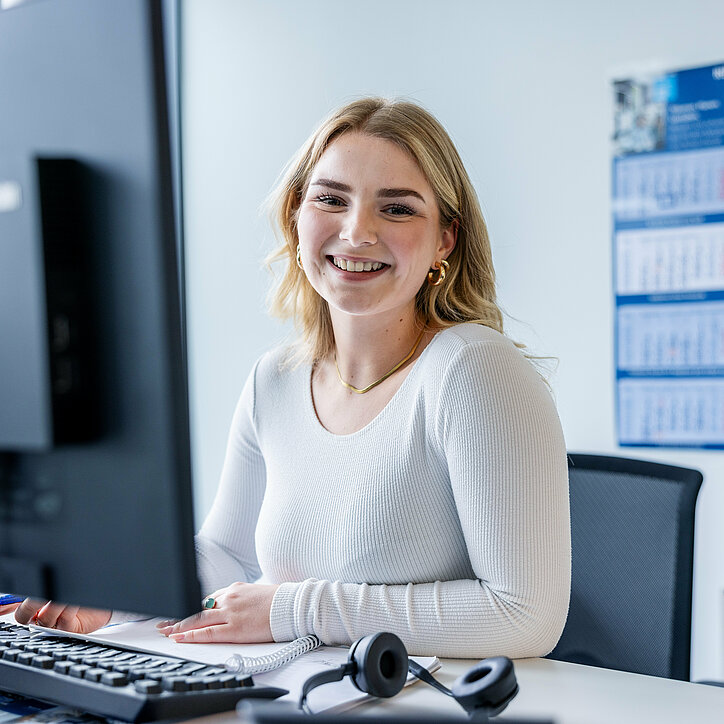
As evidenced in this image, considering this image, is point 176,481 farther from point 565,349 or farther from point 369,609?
point 565,349

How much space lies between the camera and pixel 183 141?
10.6 feet

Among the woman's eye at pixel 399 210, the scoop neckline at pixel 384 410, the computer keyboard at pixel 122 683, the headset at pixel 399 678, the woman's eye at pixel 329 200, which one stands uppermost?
the woman's eye at pixel 329 200

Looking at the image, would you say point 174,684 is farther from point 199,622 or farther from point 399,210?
point 399,210

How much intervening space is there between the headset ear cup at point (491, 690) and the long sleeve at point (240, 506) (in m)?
0.75

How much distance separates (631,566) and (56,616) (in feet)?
3.00

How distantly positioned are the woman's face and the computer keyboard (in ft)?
2.25

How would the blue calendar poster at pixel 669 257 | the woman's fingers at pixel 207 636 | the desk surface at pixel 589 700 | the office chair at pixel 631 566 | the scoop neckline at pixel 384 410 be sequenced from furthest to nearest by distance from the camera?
the blue calendar poster at pixel 669 257 → the office chair at pixel 631 566 → the scoop neckline at pixel 384 410 → the woman's fingers at pixel 207 636 → the desk surface at pixel 589 700

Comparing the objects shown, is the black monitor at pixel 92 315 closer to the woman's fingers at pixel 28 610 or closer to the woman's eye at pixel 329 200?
the woman's fingers at pixel 28 610

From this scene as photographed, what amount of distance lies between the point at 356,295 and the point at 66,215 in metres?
0.77

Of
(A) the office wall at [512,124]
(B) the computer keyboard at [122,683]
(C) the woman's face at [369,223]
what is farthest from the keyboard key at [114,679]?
(A) the office wall at [512,124]

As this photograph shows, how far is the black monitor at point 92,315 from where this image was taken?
1.90ft

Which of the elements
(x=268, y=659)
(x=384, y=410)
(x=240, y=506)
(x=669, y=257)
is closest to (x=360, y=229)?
(x=384, y=410)

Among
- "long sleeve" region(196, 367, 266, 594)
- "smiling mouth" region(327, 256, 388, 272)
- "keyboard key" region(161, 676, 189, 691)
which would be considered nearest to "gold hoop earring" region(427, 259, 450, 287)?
"smiling mouth" region(327, 256, 388, 272)

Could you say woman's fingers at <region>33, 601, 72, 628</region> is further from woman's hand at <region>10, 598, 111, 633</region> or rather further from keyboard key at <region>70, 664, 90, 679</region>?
keyboard key at <region>70, 664, 90, 679</region>
